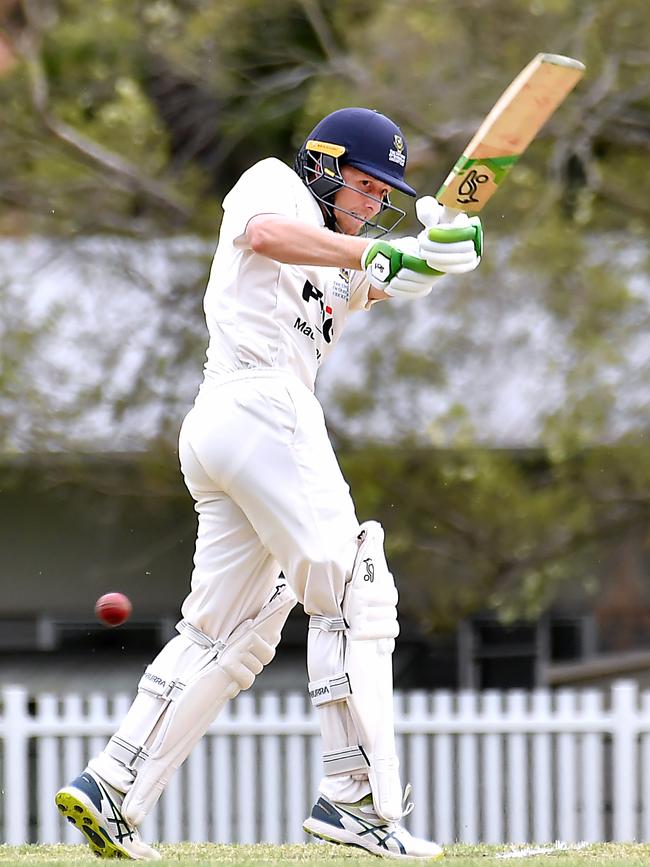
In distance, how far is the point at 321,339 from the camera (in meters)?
4.28

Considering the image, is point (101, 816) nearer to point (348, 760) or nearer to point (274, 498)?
point (348, 760)

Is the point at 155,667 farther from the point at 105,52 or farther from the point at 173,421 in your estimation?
the point at 105,52

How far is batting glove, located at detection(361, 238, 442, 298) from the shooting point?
3.77 metres

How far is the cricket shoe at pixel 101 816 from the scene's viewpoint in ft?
13.4

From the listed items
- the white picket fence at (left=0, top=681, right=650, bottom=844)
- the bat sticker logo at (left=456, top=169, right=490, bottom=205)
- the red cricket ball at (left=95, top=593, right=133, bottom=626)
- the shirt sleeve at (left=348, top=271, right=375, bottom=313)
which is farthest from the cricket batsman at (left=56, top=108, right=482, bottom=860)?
the white picket fence at (left=0, top=681, right=650, bottom=844)

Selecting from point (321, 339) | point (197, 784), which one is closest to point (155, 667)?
point (321, 339)

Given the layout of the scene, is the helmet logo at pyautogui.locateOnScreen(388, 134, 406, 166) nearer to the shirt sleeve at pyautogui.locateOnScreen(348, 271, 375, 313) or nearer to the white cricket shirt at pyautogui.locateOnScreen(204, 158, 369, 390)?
the white cricket shirt at pyautogui.locateOnScreen(204, 158, 369, 390)

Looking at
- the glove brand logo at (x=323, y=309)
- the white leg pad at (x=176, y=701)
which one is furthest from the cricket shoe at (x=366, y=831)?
the glove brand logo at (x=323, y=309)

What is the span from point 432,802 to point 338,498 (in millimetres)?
4116

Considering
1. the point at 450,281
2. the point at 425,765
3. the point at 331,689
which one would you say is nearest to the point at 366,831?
the point at 331,689

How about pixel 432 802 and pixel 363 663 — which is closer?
pixel 363 663

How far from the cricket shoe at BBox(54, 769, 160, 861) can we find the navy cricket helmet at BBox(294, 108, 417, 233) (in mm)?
1575

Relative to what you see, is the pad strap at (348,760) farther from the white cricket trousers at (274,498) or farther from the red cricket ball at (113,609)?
the red cricket ball at (113,609)

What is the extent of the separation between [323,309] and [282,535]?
0.64m
